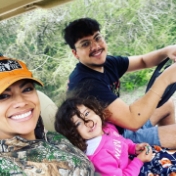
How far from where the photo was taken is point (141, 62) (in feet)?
5.50

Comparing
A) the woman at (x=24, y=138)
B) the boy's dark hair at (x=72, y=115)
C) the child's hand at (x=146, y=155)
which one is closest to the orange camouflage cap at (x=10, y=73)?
the woman at (x=24, y=138)

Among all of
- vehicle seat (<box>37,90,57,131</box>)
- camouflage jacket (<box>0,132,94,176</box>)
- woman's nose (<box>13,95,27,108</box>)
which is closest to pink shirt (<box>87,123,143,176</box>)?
camouflage jacket (<box>0,132,94,176</box>)

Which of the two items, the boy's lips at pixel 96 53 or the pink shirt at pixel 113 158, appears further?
the boy's lips at pixel 96 53

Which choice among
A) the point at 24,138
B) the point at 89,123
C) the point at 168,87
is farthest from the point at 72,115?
the point at 168,87

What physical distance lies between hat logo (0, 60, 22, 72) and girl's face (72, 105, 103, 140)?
0.36 m

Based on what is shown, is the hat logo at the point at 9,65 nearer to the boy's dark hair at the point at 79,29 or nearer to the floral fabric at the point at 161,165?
the boy's dark hair at the point at 79,29

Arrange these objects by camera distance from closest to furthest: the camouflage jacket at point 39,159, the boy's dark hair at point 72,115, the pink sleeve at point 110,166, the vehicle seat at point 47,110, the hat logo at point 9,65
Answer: the camouflage jacket at point 39,159 < the hat logo at point 9,65 < the pink sleeve at point 110,166 < the boy's dark hair at point 72,115 < the vehicle seat at point 47,110

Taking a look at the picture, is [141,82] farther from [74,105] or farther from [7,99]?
[7,99]

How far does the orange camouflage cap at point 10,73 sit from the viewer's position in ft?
3.49

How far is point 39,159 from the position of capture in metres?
1.05

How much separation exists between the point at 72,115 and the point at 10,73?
391mm

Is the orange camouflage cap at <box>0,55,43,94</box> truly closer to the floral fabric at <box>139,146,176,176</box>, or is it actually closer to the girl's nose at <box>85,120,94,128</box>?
the girl's nose at <box>85,120,94,128</box>

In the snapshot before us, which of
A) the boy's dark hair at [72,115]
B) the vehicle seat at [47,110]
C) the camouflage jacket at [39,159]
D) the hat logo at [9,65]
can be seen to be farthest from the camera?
the vehicle seat at [47,110]

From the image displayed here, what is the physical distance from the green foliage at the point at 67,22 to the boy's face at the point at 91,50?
0.03 m
